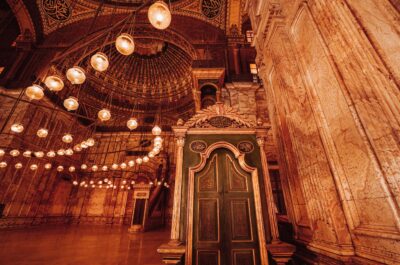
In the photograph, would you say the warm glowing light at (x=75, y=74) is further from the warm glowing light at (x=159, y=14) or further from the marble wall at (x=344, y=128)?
the marble wall at (x=344, y=128)

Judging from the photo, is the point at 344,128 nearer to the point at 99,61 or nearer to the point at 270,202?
the point at 270,202

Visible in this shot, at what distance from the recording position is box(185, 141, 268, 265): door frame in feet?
9.62

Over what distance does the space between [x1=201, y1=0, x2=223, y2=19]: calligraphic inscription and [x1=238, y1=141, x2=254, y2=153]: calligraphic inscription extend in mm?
9846

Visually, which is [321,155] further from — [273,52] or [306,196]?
[273,52]

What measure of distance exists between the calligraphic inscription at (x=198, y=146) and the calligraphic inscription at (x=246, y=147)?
83 centimetres

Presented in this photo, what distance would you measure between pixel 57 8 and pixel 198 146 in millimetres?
13944

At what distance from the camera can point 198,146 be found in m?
3.73

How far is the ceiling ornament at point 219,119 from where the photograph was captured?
3.92m

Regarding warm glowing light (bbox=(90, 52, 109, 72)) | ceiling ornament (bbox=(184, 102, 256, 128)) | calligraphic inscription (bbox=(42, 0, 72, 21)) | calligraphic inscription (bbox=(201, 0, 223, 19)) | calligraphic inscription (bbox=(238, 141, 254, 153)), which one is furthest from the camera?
calligraphic inscription (bbox=(42, 0, 72, 21))

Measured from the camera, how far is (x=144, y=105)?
14.0m

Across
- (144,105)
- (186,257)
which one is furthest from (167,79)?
(186,257)

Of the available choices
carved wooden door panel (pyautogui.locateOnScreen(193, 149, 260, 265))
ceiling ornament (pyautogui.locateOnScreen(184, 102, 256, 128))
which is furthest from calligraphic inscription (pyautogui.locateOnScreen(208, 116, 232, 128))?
carved wooden door panel (pyautogui.locateOnScreen(193, 149, 260, 265))

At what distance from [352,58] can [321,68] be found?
0.52 meters

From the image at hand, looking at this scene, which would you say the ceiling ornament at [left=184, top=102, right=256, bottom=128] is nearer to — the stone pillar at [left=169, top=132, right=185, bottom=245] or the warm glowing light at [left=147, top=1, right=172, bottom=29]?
the stone pillar at [left=169, top=132, right=185, bottom=245]
